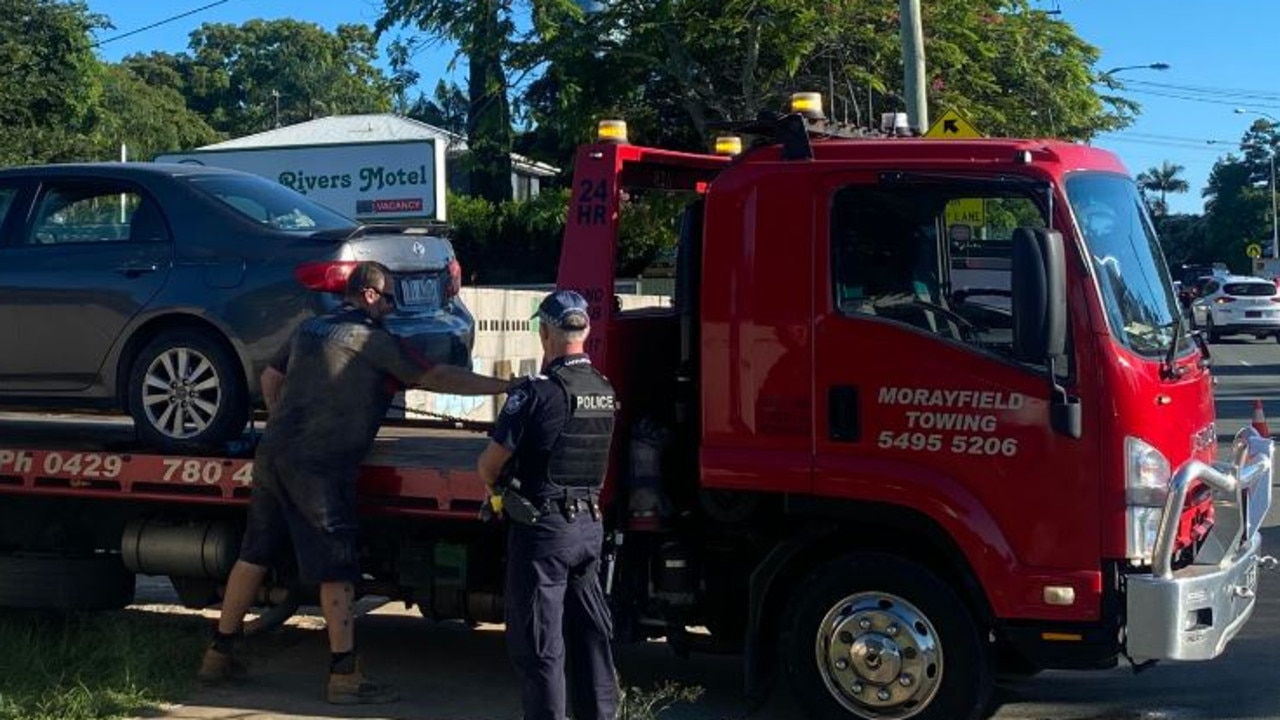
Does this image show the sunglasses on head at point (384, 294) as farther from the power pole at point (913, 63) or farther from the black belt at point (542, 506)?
the power pole at point (913, 63)

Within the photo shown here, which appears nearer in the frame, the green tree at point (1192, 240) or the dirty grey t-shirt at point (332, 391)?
the dirty grey t-shirt at point (332, 391)

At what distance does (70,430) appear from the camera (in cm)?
844

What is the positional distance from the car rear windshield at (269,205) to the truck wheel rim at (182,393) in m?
0.73

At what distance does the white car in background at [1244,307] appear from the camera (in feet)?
115

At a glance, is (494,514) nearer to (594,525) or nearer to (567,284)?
(594,525)

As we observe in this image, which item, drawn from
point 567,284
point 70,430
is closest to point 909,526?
point 567,284

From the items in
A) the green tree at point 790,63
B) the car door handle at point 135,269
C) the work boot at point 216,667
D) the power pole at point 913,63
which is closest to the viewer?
the work boot at point 216,667

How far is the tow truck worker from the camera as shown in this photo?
20.9ft

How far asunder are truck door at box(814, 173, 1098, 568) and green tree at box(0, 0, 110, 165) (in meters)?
26.6

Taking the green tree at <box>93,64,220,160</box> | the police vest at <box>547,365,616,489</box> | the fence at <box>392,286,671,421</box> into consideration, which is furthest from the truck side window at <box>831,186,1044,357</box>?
the green tree at <box>93,64,220,160</box>

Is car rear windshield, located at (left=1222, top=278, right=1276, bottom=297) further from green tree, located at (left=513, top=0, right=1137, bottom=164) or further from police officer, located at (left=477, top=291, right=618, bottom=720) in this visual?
police officer, located at (left=477, top=291, right=618, bottom=720)

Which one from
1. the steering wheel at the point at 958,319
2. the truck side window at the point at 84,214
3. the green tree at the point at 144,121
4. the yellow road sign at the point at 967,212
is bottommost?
the steering wheel at the point at 958,319

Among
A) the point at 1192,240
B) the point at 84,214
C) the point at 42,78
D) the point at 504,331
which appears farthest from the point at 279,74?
the point at 84,214

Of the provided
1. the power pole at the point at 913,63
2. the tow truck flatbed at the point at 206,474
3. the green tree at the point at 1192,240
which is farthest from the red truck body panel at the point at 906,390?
the green tree at the point at 1192,240
